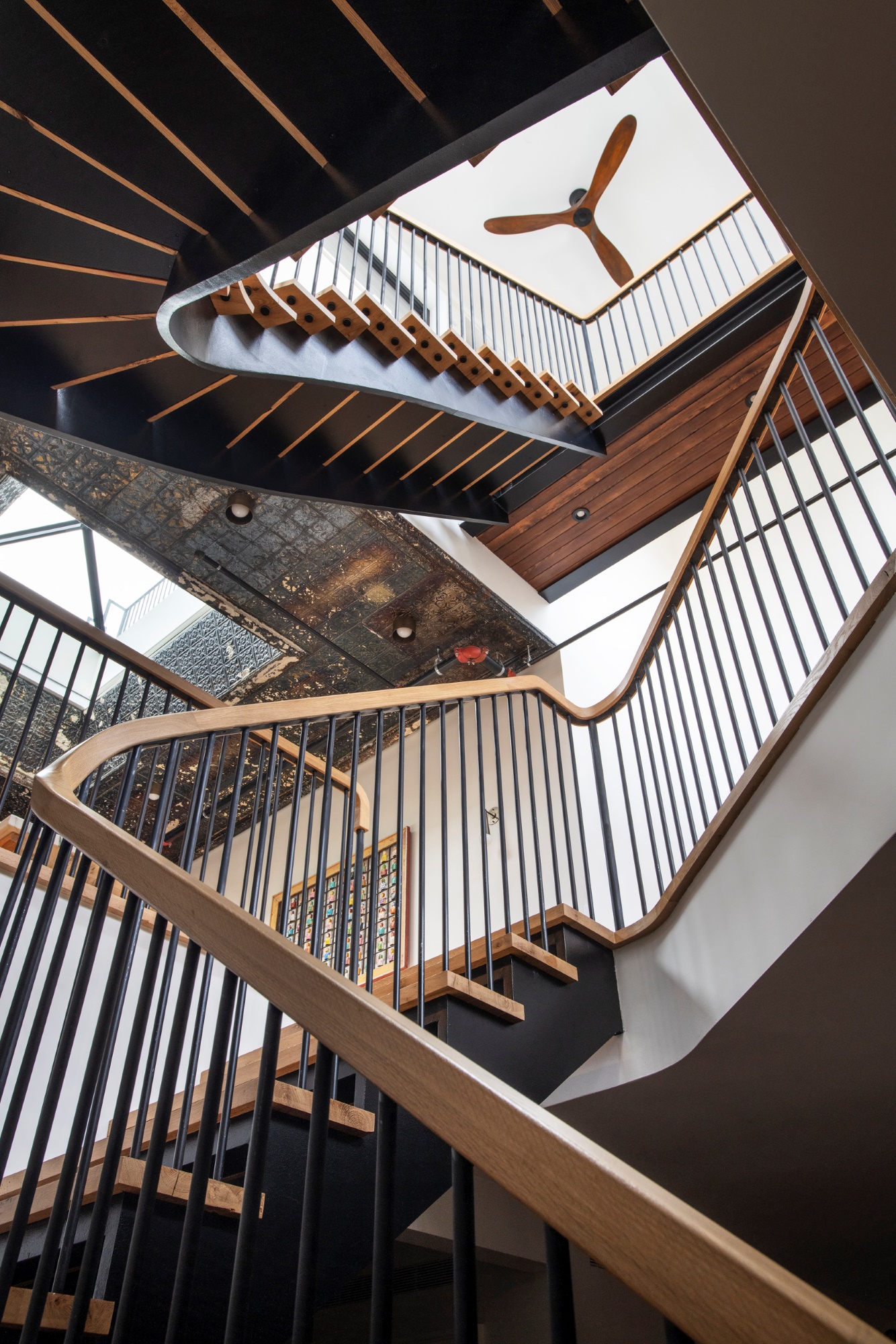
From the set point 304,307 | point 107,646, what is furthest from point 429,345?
point 107,646

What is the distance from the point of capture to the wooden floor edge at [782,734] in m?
1.91

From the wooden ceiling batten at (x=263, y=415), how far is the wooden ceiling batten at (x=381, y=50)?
6.11 ft

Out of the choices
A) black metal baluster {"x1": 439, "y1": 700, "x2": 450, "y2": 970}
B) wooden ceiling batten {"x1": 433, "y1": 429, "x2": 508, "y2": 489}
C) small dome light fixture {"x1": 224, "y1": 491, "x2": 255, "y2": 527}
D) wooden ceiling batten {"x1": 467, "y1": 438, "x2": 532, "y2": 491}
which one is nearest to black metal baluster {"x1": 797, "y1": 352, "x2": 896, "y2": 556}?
black metal baluster {"x1": 439, "y1": 700, "x2": 450, "y2": 970}

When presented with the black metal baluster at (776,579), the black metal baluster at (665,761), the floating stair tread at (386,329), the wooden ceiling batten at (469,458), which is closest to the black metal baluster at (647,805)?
the black metal baluster at (665,761)

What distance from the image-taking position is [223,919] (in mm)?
1102

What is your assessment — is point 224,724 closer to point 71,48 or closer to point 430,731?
point 71,48

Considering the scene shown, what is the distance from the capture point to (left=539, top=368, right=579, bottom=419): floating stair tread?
15.6 feet

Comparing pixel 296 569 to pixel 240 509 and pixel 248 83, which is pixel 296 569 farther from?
pixel 248 83

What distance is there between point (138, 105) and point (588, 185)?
6.38 meters

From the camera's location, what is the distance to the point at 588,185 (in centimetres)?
763

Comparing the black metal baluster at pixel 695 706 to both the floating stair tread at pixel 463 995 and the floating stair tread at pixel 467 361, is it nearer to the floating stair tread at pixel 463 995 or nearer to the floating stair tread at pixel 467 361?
A: the floating stair tread at pixel 463 995

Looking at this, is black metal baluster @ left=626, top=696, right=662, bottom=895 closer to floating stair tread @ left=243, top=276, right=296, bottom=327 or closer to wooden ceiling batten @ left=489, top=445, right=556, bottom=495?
floating stair tread @ left=243, top=276, right=296, bottom=327

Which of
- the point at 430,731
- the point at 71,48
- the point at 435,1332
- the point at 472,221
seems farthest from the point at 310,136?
the point at 472,221

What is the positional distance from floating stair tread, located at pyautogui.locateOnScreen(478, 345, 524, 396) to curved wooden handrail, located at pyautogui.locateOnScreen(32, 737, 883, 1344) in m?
3.71
